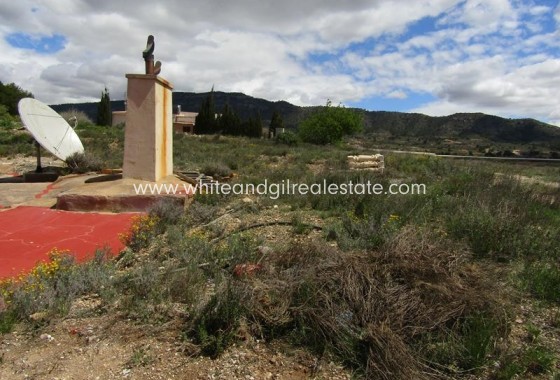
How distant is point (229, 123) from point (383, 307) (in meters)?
49.3

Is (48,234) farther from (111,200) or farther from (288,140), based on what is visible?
(288,140)

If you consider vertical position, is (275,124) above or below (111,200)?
above

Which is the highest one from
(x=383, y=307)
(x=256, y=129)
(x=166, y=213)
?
(x=256, y=129)

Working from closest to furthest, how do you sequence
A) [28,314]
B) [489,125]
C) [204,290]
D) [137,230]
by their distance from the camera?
1. [28,314]
2. [204,290]
3. [137,230]
4. [489,125]

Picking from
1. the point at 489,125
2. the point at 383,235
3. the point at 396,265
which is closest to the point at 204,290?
the point at 396,265

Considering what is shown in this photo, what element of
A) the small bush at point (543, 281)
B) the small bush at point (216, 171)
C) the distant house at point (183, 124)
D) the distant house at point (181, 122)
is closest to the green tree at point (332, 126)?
the distant house at point (181, 122)

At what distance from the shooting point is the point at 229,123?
5088 cm

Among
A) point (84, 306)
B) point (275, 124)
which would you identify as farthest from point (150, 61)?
point (275, 124)

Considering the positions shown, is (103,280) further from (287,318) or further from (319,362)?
(319,362)

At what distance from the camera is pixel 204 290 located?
3.63 meters

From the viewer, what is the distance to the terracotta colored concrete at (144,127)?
7242mm

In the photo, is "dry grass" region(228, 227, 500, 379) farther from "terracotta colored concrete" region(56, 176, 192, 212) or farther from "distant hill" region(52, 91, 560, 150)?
"distant hill" region(52, 91, 560, 150)

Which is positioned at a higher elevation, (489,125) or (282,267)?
(489,125)

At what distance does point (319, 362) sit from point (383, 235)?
199cm
